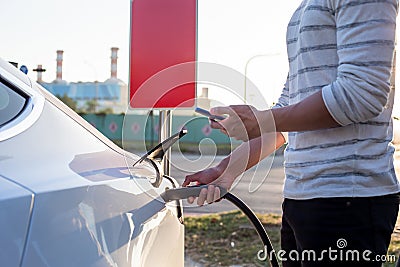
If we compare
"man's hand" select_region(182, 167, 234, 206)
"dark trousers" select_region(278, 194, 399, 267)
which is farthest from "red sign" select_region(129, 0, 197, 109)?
"dark trousers" select_region(278, 194, 399, 267)

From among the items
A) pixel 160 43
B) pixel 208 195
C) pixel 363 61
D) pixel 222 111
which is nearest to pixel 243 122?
pixel 222 111

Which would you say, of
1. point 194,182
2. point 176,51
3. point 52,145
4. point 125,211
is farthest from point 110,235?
point 176,51

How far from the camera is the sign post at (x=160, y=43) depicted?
91.7 inches

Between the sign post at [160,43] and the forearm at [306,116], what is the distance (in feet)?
2.80

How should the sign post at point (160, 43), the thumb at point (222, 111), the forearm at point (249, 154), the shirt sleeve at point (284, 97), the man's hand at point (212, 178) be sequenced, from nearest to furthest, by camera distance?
1. the thumb at point (222, 111)
2. the man's hand at point (212, 178)
3. the forearm at point (249, 154)
4. the shirt sleeve at point (284, 97)
5. the sign post at point (160, 43)

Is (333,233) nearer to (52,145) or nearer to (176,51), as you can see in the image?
(52,145)

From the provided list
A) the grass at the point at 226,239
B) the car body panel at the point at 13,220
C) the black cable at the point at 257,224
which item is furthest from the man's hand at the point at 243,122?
the grass at the point at 226,239

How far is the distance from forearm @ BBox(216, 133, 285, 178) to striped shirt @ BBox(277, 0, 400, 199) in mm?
156

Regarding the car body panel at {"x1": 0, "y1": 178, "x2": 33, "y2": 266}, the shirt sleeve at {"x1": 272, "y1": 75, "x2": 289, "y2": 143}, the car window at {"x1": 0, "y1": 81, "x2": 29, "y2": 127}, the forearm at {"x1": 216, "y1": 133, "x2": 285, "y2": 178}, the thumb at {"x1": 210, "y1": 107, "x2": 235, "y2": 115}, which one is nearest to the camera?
the car body panel at {"x1": 0, "y1": 178, "x2": 33, "y2": 266}

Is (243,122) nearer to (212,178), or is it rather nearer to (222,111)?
(222,111)

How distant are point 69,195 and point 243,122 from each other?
1.62 ft

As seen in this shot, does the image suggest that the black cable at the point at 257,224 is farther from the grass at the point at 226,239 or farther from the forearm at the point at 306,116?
the grass at the point at 226,239

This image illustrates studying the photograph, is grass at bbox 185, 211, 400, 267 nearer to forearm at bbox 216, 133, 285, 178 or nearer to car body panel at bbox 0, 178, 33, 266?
forearm at bbox 216, 133, 285, 178

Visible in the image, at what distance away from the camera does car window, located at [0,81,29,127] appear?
1.24 meters
